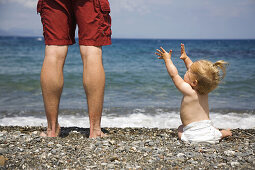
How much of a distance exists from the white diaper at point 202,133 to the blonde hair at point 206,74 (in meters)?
0.31

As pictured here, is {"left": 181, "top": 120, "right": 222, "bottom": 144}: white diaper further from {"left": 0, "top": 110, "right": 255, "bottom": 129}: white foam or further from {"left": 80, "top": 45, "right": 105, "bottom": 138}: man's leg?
{"left": 0, "top": 110, "right": 255, "bottom": 129}: white foam

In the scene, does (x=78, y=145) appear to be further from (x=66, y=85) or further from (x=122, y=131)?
(x=66, y=85)

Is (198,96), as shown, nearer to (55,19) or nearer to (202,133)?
(202,133)

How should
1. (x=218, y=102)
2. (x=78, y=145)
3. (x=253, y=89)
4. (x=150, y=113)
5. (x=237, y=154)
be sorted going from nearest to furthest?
(x=237, y=154), (x=78, y=145), (x=150, y=113), (x=218, y=102), (x=253, y=89)

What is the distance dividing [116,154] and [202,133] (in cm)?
88

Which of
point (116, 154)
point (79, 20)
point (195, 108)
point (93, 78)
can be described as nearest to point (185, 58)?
point (195, 108)

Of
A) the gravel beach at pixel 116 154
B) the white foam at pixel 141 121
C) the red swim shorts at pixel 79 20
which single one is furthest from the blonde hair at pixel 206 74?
the white foam at pixel 141 121

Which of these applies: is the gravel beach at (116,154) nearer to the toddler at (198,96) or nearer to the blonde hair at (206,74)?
the toddler at (198,96)

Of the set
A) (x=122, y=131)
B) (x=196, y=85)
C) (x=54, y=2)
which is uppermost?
(x=54, y=2)

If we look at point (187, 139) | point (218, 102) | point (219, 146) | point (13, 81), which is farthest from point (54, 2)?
point (13, 81)

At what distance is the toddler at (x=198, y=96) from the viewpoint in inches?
97.3

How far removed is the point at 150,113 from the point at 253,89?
3.56 metres

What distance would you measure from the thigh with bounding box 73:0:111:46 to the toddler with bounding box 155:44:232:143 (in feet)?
2.32

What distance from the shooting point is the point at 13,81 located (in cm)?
748
